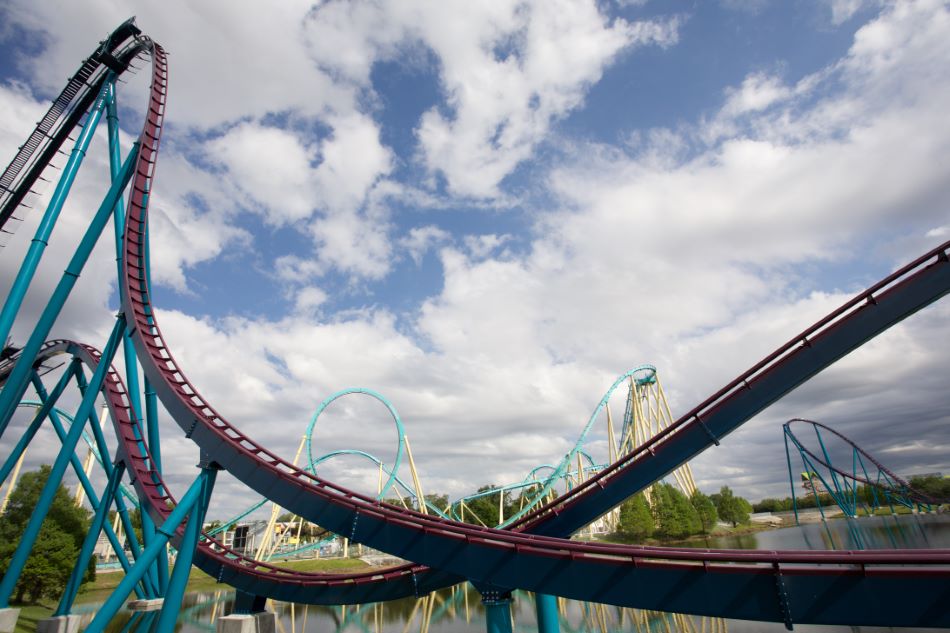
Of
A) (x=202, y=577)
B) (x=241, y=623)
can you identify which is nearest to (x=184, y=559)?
(x=241, y=623)

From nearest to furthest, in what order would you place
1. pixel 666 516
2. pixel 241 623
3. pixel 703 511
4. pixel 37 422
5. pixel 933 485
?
pixel 241 623, pixel 37 422, pixel 666 516, pixel 703 511, pixel 933 485

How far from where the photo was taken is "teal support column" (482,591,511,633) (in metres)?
9.70

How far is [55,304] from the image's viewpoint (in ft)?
46.0

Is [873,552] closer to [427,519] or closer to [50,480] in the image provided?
[427,519]

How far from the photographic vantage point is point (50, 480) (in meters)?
13.9

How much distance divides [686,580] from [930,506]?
3142 inches

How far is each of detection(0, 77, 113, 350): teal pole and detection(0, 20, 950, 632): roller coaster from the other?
37mm

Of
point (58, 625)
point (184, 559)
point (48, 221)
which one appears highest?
point (48, 221)

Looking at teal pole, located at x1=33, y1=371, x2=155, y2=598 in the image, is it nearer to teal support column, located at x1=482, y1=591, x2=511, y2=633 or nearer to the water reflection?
the water reflection

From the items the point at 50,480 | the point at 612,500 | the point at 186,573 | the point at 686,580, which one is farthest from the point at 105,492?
the point at 686,580

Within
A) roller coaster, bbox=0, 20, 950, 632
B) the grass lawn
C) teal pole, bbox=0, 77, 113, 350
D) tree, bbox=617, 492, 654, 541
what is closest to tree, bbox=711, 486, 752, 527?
tree, bbox=617, 492, 654, 541

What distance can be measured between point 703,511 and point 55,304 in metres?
48.5

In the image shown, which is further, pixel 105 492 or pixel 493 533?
pixel 105 492

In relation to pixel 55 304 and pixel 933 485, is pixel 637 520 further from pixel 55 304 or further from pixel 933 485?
pixel 933 485
